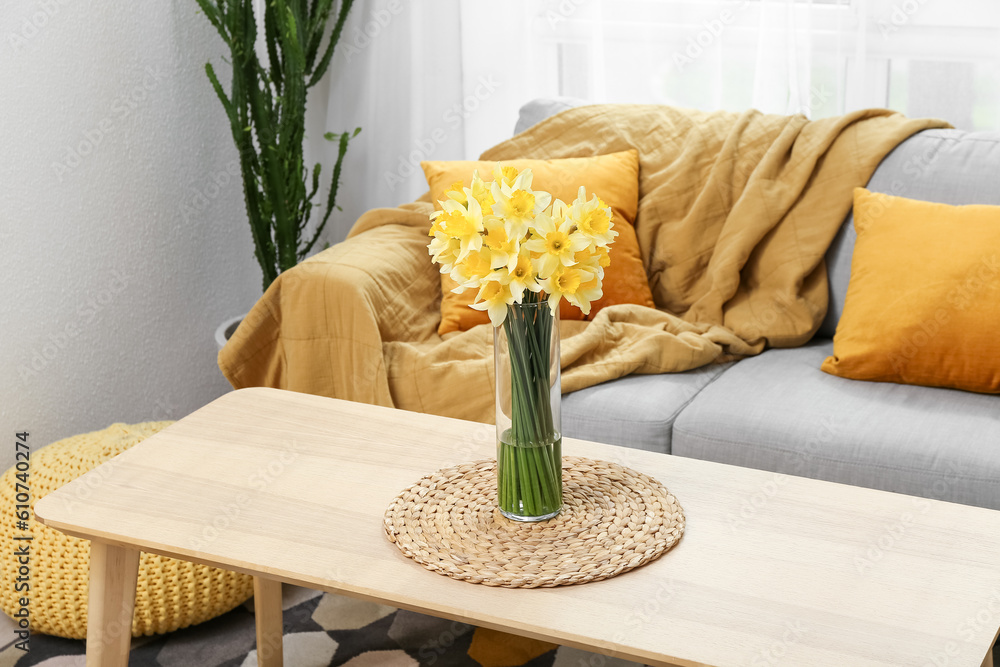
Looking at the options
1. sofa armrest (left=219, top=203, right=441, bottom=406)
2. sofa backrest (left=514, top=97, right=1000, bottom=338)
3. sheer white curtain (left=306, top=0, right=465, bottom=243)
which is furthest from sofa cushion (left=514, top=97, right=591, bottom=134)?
sofa backrest (left=514, top=97, right=1000, bottom=338)

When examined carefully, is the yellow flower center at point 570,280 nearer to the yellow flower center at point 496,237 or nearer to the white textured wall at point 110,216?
the yellow flower center at point 496,237

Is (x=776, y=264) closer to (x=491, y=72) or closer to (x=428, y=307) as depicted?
(x=428, y=307)

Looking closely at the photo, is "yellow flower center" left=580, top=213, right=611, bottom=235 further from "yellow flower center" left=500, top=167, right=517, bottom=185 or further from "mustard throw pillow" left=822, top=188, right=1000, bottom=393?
"mustard throw pillow" left=822, top=188, right=1000, bottom=393

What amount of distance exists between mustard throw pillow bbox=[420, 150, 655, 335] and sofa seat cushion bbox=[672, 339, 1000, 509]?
37 centimetres

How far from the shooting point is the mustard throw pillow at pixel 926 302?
1784 mm

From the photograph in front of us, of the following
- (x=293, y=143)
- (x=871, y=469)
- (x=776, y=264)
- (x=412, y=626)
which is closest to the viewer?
(x=871, y=469)

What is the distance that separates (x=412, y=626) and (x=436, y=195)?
973mm

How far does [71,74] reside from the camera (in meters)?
2.21

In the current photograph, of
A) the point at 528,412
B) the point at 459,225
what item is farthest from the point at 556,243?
the point at 528,412

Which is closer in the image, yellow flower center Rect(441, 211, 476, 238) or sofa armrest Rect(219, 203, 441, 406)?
yellow flower center Rect(441, 211, 476, 238)

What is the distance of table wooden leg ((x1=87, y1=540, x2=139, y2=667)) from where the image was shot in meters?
1.32

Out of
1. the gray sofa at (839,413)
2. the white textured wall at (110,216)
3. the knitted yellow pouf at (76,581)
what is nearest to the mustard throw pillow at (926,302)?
the gray sofa at (839,413)

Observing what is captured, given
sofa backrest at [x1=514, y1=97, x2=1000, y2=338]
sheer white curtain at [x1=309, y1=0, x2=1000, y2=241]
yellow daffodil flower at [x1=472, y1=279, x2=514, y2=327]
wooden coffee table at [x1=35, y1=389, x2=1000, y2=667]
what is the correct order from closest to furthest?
wooden coffee table at [x1=35, y1=389, x2=1000, y2=667] < yellow daffodil flower at [x1=472, y1=279, x2=514, y2=327] < sofa backrest at [x1=514, y1=97, x2=1000, y2=338] < sheer white curtain at [x1=309, y1=0, x2=1000, y2=241]

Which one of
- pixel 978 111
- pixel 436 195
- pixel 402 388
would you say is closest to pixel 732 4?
pixel 978 111
